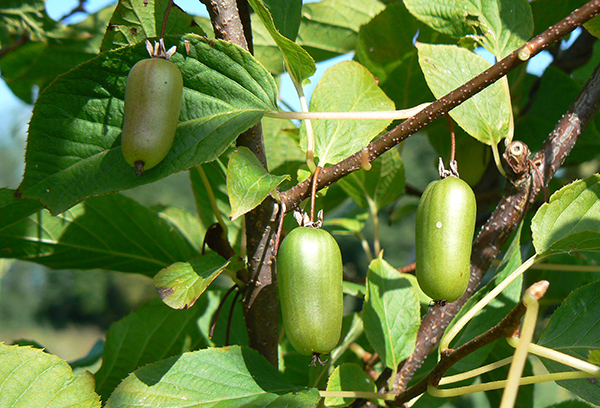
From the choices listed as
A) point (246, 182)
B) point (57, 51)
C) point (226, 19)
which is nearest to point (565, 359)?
point (246, 182)

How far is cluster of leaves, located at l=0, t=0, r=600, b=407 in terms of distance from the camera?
0.51 meters

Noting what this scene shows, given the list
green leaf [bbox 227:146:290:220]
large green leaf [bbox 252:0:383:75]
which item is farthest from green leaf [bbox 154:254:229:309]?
large green leaf [bbox 252:0:383:75]

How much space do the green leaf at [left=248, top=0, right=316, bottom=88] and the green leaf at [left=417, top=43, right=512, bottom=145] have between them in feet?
0.55

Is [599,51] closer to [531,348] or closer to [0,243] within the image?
[531,348]

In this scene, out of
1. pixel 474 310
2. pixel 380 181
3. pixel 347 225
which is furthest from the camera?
pixel 347 225

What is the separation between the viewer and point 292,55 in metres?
0.55

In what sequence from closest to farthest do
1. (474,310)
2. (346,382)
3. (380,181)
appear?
1. (474,310)
2. (346,382)
3. (380,181)

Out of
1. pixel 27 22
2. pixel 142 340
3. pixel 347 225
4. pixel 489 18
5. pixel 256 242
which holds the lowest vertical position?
pixel 142 340

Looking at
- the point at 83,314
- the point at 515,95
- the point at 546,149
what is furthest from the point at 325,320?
the point at 83,314

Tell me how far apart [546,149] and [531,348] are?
13.5 inches

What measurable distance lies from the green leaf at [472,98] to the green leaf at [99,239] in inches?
19.7

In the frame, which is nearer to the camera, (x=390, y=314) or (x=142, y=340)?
(x=390, y=314)

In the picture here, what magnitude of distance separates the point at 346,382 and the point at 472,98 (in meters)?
0.41

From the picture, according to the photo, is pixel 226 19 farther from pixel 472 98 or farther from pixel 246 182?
pixel 472 98
